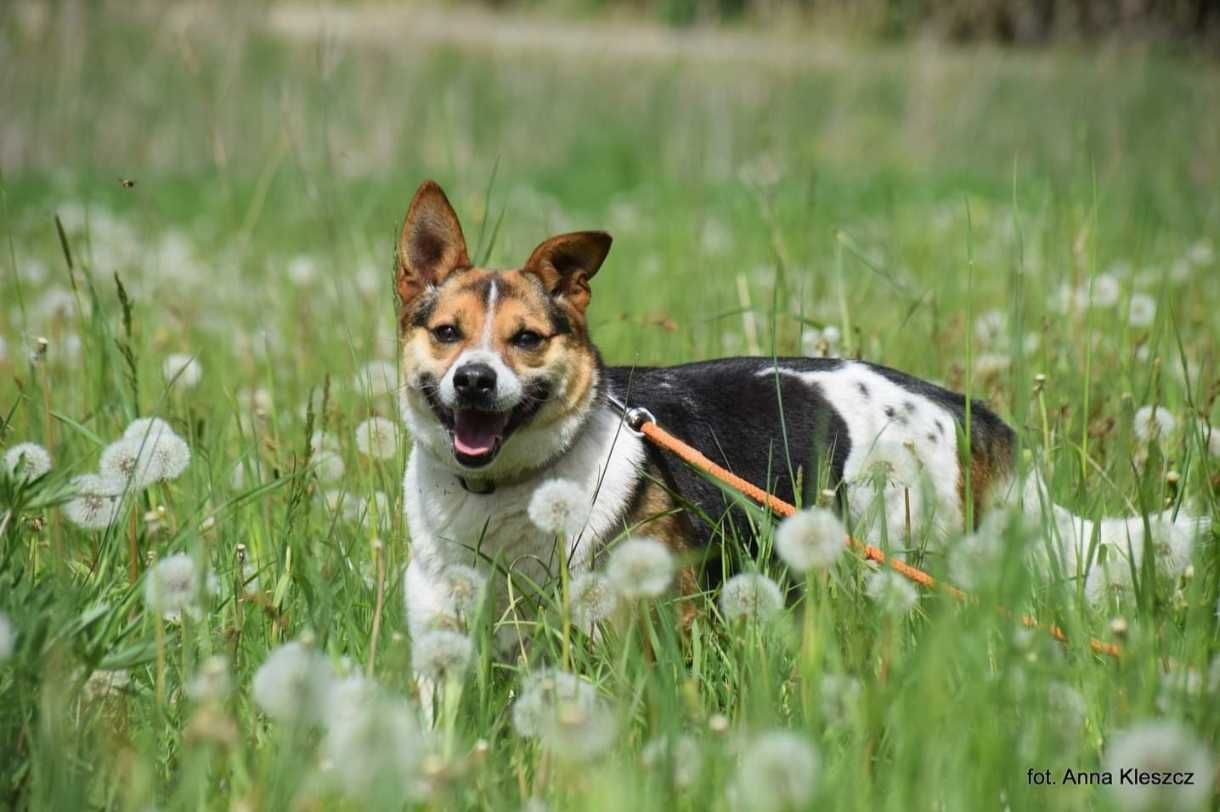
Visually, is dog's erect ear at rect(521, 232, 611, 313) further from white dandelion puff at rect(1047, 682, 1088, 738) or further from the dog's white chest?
white dandelion puff at rect(1047, 682, 1088, 738)

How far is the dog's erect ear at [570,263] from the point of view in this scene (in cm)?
331

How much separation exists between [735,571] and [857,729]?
1248 millimetres

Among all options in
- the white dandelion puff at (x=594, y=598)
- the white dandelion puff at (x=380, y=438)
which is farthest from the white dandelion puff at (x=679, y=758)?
the white dandelion puff at (x=380, y=438)

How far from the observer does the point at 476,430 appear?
303cm

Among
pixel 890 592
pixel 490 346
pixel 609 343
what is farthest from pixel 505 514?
pixel 609 343

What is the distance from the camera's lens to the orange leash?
88.4 inches

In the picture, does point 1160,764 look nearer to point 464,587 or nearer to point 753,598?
point 753,598

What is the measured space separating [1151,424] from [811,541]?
5.45 feet

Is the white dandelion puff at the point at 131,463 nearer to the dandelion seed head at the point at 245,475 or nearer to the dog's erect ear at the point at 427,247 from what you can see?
the dandelion seed head at the point at 245,475

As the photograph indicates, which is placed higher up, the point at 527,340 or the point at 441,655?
the point at 527,340

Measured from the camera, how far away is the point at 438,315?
327 centimetres

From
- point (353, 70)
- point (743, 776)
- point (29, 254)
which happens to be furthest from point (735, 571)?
point (353, 70)

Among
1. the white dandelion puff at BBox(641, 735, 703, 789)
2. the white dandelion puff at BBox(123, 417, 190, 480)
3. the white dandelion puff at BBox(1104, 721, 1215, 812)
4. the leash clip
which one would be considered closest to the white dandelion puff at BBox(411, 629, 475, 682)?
the white dandelion puff at BBox(641, 735, 703, 789)

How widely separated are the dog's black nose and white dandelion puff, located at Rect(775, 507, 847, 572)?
111cm
